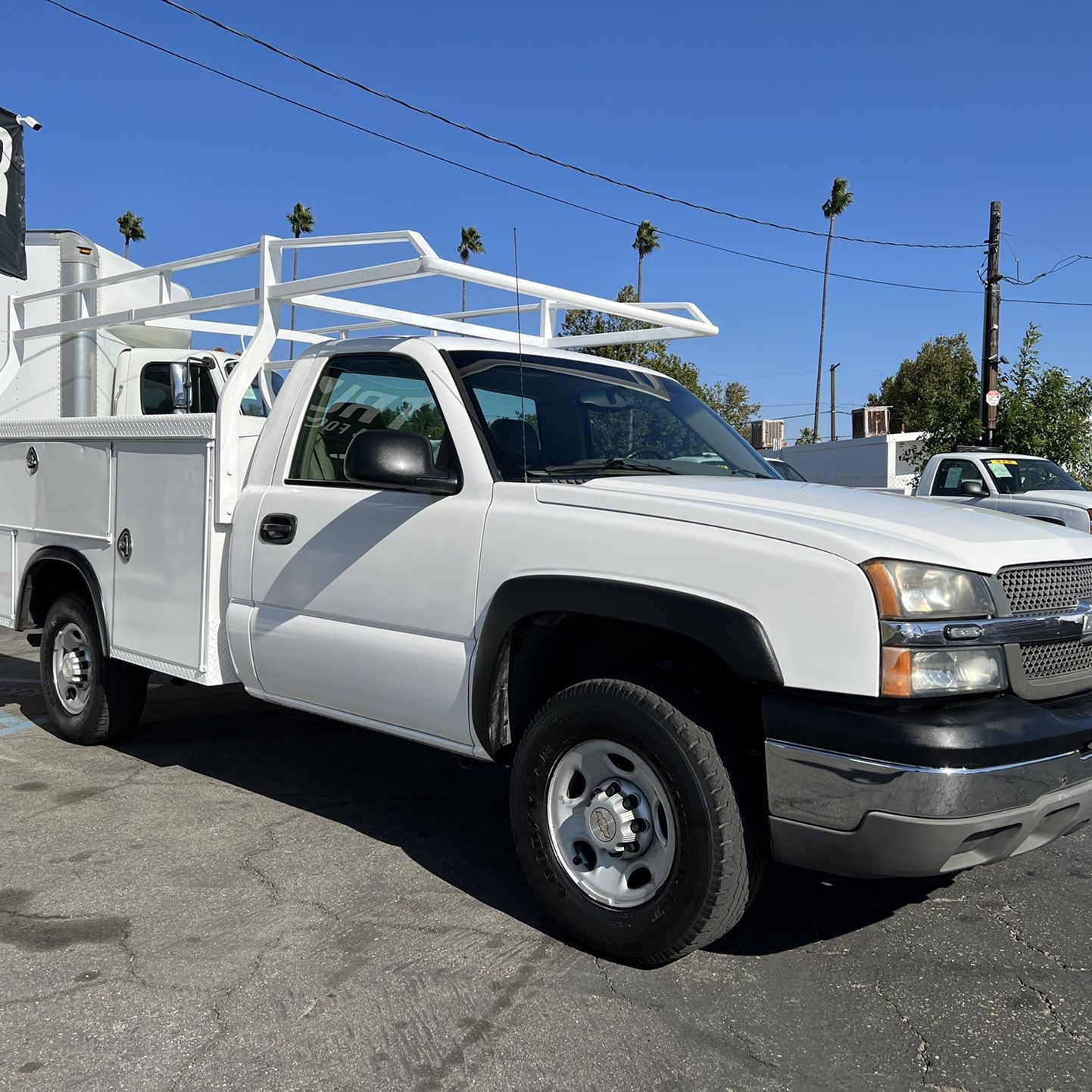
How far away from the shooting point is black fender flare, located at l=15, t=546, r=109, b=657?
5.54 m

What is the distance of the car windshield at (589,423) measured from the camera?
399 centimetres

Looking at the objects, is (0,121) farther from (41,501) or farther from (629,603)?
(629,603)

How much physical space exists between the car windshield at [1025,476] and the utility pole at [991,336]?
17.1 ft

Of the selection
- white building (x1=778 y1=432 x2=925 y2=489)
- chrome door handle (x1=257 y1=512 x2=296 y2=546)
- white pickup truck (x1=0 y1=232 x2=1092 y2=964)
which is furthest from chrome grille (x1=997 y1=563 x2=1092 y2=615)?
white building (x1=778 y1=432 x2=925 y2=489)

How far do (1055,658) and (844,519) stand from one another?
729mm

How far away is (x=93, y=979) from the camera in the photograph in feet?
10.7

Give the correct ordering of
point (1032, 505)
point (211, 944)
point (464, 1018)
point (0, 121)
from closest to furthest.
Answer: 1. point (464, 1018)
2. point (211, 944)
3. point (0, 121)
4. point (1032, 505)

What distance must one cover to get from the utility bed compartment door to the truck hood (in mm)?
1975

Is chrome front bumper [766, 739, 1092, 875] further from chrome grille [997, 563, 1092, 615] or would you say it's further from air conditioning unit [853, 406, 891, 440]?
air conditioning unit [853, 406, 891, 440]

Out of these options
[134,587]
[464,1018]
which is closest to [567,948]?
[464,1018]

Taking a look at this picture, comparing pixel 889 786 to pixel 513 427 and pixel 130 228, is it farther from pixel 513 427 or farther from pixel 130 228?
pixel 130 228

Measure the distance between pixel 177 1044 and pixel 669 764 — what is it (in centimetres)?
154

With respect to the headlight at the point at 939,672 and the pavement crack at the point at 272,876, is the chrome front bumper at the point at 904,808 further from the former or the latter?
the pavement crack at the point at 272,876

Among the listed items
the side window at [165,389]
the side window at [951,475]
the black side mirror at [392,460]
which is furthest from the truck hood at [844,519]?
the side window at [951,475]
